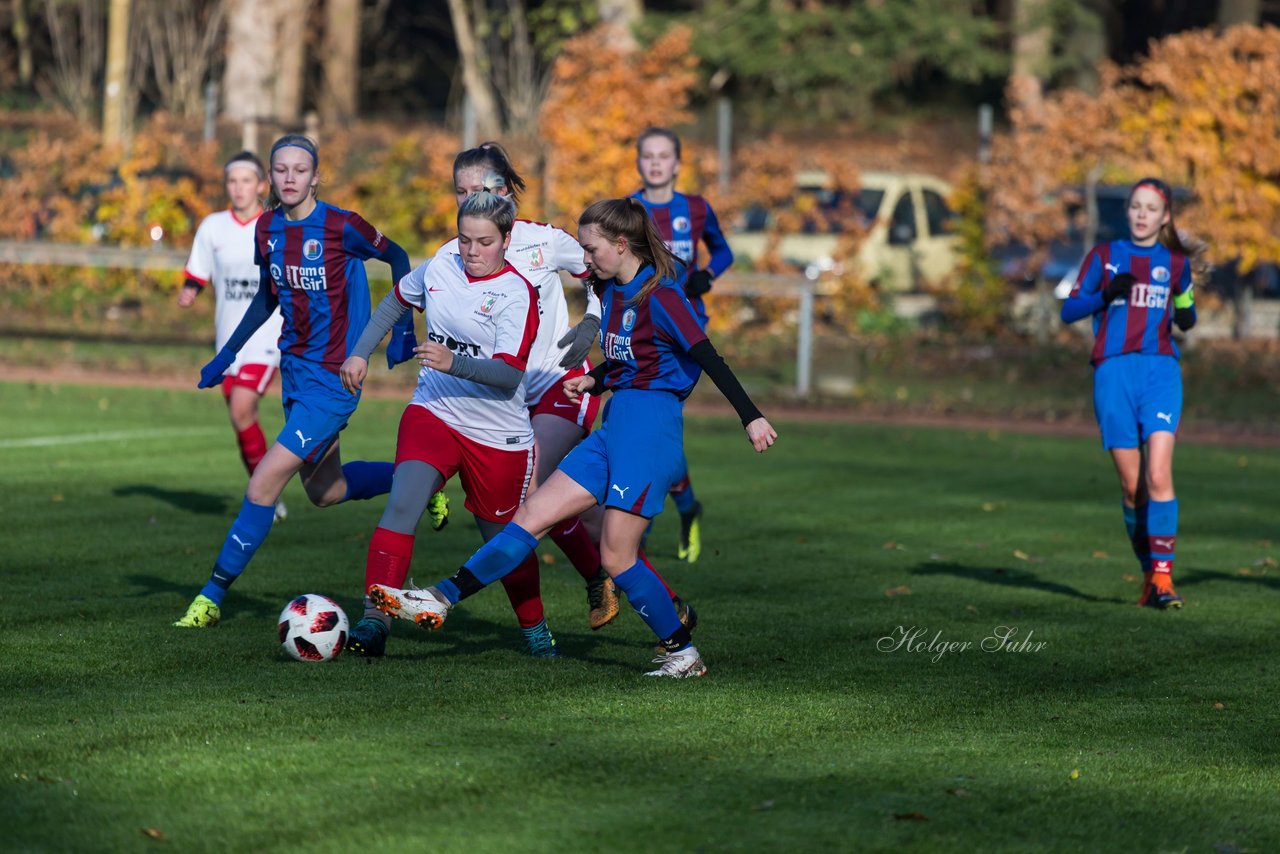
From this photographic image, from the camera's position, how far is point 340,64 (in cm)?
4034

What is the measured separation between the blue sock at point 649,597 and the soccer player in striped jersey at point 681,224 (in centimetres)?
294

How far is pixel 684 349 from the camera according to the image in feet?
22.3

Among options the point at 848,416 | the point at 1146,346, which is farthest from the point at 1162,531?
the point at 848,416

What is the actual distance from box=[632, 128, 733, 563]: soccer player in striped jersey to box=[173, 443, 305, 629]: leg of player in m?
2.61

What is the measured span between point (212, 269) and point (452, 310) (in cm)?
432

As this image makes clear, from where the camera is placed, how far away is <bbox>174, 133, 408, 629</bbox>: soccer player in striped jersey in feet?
25.9

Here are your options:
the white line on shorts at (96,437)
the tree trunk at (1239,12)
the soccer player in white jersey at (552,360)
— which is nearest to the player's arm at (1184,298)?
the soccer player in white jersey at (552,360)

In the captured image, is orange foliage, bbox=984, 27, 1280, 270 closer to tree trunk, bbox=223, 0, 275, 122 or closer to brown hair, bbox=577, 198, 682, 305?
tree trunk, bbox=223, 0, 275, 122

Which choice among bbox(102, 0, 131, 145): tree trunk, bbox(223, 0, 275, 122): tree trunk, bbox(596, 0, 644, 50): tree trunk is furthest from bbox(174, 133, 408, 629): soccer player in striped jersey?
bbox(223, 0, 275, 122): tree trunk

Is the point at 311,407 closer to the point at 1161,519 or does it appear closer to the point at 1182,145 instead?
the point at 1161,519

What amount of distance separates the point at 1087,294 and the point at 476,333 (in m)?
3.68

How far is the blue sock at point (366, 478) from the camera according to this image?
8.35 m

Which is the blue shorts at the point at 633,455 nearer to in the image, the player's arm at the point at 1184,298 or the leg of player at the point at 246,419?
the player's arm at the point at 1184,298

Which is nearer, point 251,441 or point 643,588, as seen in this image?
point 643,588
